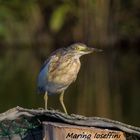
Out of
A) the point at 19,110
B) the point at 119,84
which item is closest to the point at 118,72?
the point at 119,84

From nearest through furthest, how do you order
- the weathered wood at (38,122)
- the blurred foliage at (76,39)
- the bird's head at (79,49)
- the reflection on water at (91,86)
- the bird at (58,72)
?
the weathered wood at (38,122) → the bird's head at (79,49) → the bird at (58,72) → the reflection on water at (91,86) → the blurred foliage at (76,39)

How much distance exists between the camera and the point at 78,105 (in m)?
14.3

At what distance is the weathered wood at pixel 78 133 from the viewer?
5691mm

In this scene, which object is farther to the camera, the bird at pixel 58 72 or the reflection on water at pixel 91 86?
the reflection on water at pixel 91 86

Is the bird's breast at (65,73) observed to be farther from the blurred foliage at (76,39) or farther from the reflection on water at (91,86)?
the blurred foliage at (76,39)

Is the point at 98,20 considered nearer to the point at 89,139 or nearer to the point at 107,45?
the point at 107,45

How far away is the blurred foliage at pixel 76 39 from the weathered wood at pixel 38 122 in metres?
10.4

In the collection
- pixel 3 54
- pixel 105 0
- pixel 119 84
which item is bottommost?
pixel 119 84

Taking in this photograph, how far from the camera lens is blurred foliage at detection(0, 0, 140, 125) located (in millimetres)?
18938

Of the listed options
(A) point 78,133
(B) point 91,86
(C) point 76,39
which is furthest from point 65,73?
(C) point 76,39

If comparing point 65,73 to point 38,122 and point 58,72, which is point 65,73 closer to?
point 58,72

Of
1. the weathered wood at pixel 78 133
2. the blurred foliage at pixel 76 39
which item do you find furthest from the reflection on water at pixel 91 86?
the weathered wood at pixel 78 133

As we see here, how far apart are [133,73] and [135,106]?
265 inches

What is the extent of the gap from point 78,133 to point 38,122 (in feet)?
1.32
